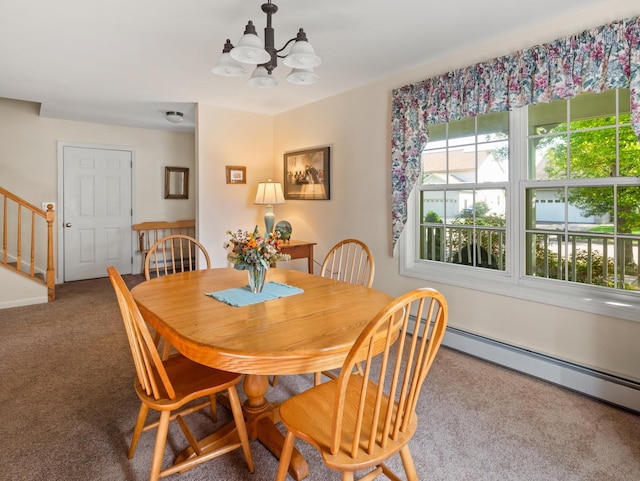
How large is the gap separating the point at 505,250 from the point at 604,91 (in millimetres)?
1193

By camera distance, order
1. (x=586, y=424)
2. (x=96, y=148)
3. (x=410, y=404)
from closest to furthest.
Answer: (x=410, y=404), (x=586, y=424), (x=96, y=148)

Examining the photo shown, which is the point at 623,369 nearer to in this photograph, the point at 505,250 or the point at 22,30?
the point at 505,250

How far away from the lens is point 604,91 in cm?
225

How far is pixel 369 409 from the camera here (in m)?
1.35

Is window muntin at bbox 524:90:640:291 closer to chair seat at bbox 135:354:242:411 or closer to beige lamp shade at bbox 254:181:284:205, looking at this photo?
chair seat at bbox 135:354:242:411

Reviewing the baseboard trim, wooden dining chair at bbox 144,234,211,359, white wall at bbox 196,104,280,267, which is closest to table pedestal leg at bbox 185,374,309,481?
wooden dining chair at bbox 144,234,211,359

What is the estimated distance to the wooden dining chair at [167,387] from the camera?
1.39 m

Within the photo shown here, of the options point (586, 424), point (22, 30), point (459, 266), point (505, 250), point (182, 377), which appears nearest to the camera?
point (182, 377)

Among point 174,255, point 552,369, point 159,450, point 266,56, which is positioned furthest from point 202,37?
point 552,369

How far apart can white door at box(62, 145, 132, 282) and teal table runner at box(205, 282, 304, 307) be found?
4641 mm

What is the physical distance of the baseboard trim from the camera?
217 cm

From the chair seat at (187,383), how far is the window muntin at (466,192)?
2259mm

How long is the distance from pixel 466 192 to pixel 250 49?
2131 mm

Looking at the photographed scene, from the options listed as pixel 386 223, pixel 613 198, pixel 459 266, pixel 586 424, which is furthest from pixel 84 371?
pixel 613 198
